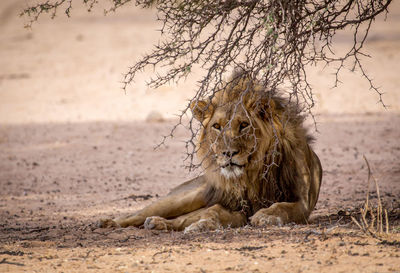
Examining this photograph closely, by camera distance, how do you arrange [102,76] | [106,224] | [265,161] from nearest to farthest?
[265,161], [106,224], [102,76]

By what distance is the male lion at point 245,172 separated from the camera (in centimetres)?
511

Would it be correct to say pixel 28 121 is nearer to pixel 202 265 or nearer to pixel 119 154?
pixel 119 154

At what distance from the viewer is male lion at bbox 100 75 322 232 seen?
16.8 feet

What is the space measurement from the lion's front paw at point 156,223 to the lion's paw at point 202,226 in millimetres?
331

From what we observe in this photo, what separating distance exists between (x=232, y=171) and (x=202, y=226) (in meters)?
0.51

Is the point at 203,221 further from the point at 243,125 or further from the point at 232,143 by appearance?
the point at 243,125

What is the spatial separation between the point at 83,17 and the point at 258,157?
25.6 meters

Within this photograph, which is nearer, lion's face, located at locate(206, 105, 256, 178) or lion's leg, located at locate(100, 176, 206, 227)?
lion's face, located at locate(206, 105, 256, 178)

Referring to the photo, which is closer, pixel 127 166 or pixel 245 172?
pixel 245 172

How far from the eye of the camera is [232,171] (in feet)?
16.8

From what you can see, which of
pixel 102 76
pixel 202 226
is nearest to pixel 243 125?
pixel 202 226

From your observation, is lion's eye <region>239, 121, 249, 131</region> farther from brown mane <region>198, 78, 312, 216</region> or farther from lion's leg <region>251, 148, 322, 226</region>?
lion's leg <region>251, 148, 322, 226</region>

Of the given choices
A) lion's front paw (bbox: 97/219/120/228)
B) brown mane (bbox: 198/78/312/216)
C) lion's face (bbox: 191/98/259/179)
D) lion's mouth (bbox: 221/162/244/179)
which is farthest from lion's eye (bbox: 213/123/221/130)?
lion's front paw (bbox: 97/219/120/228)

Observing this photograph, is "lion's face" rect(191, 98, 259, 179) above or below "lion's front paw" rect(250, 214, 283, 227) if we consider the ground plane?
above
